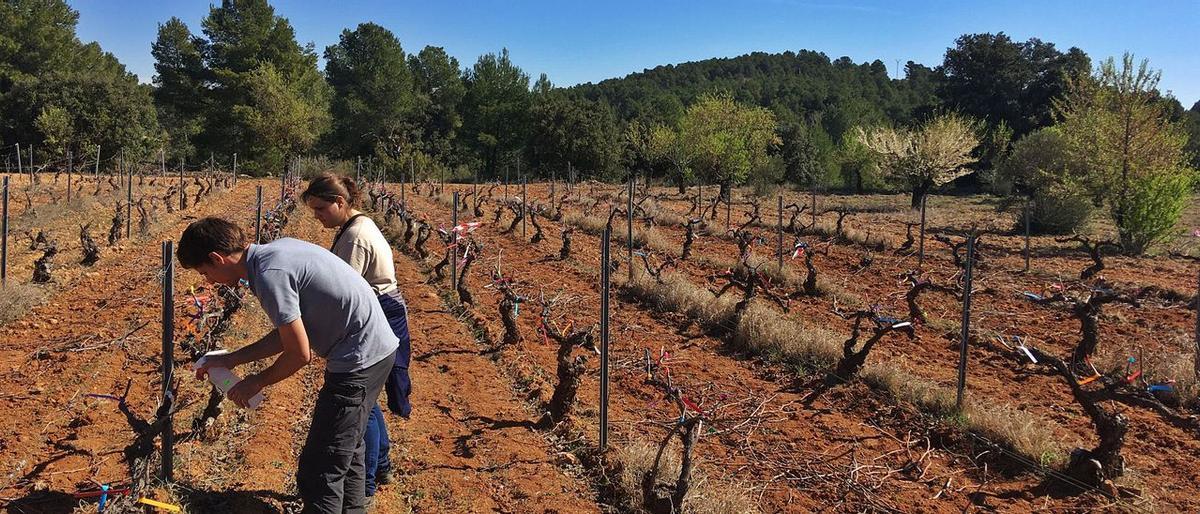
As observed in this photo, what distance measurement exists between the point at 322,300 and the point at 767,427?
3442mm

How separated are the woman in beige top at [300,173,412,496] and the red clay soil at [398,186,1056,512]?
5.25 ft

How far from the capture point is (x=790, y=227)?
17.0 meters

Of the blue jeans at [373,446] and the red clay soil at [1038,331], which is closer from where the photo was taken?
the blue jeans at [373,446]

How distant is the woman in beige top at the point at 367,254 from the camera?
10.6ft

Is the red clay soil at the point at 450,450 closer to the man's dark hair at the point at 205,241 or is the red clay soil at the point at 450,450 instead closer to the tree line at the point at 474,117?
the man's dark hair at the point at 205,241

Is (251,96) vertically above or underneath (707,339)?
above

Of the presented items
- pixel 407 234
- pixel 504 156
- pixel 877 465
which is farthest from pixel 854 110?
pixel 877 465

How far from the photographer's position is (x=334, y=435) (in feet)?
8.57

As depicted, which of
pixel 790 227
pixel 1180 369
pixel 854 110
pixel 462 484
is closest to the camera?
pixel 462 484

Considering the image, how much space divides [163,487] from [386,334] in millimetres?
1614

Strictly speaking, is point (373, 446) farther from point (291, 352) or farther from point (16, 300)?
point (16, 300)

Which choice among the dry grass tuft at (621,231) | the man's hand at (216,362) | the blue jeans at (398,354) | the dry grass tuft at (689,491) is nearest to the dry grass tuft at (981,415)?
the dry grass tuft at (689,491)

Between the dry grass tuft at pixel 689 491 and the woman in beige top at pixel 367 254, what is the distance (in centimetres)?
125

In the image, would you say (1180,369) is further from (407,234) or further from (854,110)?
(854,110)
